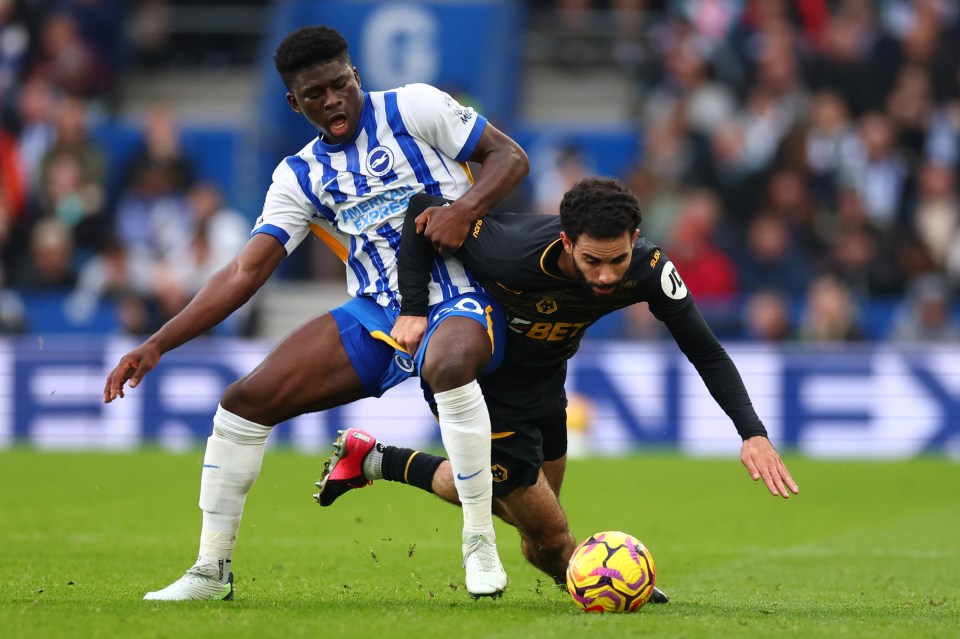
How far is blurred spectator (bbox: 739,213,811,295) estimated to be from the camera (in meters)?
15.4

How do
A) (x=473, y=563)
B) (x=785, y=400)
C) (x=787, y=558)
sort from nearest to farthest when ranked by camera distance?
(x=473, y=563)
(x=787, y=558)
(x=785, y=400)

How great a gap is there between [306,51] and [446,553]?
11.2 feet

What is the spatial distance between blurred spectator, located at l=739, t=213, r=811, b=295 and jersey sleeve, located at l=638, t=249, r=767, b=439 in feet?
30.6

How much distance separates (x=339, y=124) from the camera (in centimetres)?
643

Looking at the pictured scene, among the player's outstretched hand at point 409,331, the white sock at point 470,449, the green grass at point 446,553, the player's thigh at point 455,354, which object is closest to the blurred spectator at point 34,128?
the green grass at point 446,553

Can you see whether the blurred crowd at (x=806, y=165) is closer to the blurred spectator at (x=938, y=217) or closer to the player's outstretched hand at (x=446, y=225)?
the blurred spectator at (x=938, y=217)

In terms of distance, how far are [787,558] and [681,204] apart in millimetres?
7980

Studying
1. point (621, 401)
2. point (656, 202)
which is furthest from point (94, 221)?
point (621, 401)

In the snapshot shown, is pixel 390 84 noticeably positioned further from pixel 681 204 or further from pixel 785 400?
pixel 785 400

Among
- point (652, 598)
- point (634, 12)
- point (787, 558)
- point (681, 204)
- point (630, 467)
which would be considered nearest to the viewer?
point (652, 598)

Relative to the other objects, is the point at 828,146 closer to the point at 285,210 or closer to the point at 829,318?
the point at 829,318

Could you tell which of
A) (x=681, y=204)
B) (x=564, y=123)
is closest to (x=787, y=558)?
(x=681, y=204)

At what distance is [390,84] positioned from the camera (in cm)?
1953

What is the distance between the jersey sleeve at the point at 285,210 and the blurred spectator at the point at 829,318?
30.5 ft
